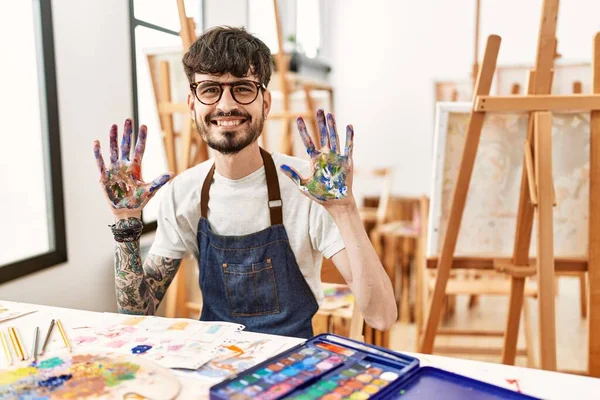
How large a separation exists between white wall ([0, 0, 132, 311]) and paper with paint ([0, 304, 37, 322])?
751mm

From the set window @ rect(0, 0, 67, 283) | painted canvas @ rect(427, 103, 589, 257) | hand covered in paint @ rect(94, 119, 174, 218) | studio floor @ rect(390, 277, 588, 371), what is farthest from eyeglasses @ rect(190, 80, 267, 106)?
studio floor @ rect(390, 277, 588, 371)

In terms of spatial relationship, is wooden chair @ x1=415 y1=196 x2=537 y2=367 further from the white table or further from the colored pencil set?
the colored pencil set

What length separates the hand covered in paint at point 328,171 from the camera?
1.16m

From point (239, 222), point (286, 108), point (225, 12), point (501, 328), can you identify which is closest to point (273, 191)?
point (239, 222)

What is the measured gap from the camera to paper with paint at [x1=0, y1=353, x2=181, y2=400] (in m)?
0.83

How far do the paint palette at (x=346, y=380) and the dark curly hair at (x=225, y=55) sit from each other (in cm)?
71

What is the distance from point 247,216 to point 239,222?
1.1 inches

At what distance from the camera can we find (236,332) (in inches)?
43.5

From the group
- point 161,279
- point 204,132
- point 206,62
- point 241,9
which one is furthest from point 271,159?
point 241,9

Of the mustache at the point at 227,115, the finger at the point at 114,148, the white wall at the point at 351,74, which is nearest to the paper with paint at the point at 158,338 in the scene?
the finger at the point at 114,148

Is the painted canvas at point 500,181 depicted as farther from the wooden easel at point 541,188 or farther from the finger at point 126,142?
the finger at point 126,142

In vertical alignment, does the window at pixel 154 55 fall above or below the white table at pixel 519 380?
above

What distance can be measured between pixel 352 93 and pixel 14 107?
147 inches

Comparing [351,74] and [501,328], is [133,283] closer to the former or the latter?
[501,328]
